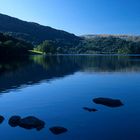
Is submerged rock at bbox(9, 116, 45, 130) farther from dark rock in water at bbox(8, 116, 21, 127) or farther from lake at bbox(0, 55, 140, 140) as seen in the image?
lake at bbox(0, 55, 140, 140)

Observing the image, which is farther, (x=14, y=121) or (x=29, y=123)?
(x=14, y=121)

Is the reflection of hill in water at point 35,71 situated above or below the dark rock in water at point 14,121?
below

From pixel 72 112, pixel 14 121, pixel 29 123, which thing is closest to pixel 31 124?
pixel 29 123

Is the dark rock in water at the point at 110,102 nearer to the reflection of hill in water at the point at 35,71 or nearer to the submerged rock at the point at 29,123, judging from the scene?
the submerged rock at the point at 29,123

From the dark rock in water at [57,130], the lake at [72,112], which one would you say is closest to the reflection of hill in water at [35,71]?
the lake at [72,112]

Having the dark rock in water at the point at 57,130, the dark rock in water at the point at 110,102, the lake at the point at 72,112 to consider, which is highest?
the dark rock in water at the point at 110,102

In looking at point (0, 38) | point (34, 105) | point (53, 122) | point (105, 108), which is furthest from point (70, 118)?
point (0, 38)

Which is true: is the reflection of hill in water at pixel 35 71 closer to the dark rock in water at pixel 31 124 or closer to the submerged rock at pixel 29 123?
the submerged rock at pixel 29 123

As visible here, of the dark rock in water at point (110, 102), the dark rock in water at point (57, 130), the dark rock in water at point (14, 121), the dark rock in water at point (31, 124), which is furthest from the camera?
the dark rock in water at point (110, 102)

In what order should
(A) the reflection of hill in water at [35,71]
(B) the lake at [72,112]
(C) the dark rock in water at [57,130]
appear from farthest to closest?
(A) the reflection of hill in water at [35,71]
(C) the dark rock in water at [57,130]
(B) the lake at [72,112]

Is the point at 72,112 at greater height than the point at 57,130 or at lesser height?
lesser

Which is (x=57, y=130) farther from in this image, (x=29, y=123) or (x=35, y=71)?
(x=35, y=71)

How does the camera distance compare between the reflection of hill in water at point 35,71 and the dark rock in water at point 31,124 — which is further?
the reflection of hill in water at point 35,71

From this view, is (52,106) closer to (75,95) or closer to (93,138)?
(75,95)
